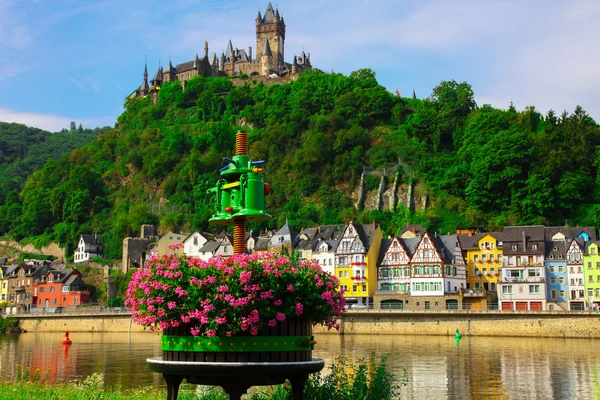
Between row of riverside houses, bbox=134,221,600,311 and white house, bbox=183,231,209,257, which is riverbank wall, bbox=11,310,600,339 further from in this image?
white house, bbox=183,231,209,257

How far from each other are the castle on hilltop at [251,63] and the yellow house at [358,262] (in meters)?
65.8

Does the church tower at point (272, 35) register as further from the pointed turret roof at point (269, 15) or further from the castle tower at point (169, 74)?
the castle tower at point (169, 74)

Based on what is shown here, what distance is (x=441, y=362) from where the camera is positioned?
36000mm

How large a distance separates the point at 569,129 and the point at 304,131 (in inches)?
1420

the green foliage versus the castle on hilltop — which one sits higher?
the castle on hilltop

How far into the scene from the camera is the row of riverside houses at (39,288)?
85875 mm

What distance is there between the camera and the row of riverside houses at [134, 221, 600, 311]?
65.9m

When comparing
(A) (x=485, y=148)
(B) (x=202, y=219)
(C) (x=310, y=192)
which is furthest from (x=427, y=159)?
(B) (x=202, y=219)

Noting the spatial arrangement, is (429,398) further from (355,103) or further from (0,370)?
(355,103)

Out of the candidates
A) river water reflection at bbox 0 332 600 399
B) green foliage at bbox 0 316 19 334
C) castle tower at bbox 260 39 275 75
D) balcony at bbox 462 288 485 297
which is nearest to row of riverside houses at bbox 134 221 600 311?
balcony at bbox 462 288 485 297

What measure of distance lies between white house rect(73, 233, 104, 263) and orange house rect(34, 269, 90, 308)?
913cm

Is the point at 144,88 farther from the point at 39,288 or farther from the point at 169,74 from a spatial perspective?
the point at 39,288

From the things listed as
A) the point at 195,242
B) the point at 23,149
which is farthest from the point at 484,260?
the point at 23,149

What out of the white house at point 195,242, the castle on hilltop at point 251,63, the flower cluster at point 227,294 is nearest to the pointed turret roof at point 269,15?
the castle on hilltop at point 251,63
